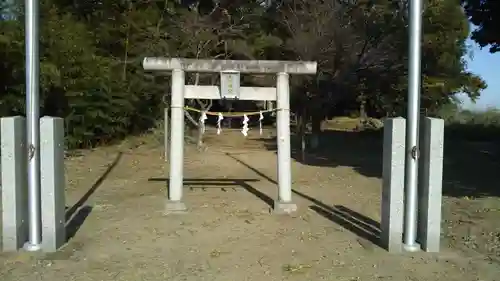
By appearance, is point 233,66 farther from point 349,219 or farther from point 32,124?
point 32,124

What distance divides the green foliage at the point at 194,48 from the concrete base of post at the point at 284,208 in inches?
305

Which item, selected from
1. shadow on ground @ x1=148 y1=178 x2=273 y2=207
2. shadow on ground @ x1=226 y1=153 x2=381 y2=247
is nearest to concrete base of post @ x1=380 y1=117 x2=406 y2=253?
shadow on ground @ x1=226 y1=153 x2=381 y2=247

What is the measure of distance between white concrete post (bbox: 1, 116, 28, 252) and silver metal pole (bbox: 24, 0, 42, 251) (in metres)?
0.12

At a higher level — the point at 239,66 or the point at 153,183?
the point at 239,66

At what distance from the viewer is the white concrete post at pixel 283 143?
311 inches

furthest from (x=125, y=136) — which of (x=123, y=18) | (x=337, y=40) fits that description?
(x=337, y=40)

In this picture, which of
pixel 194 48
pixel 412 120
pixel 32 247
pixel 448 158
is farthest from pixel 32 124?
pixel 448 158

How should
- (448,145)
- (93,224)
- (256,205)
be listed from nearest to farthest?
(93,224), (256,205), (448,145)

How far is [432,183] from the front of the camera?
18.9 feet

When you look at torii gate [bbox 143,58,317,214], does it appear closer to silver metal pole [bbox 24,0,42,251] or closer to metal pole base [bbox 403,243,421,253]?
silver metal pole [bbox 24,0,42,251]

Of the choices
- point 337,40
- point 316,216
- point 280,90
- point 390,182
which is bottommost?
point 316,216

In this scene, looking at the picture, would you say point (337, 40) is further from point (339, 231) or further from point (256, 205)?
point (339, 231)

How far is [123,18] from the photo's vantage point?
18156 mm

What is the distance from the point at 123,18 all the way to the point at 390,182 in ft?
46.6
